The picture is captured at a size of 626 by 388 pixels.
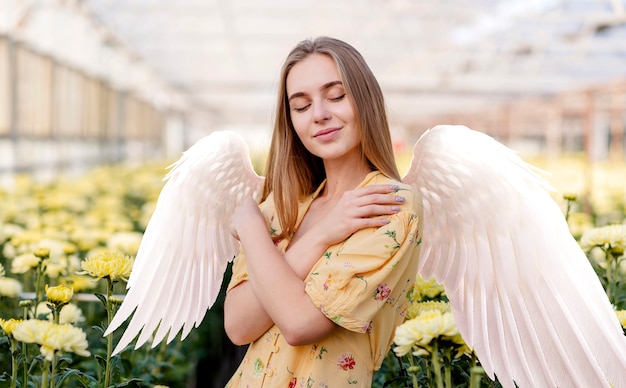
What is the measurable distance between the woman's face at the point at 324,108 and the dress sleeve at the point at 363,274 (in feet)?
0.61

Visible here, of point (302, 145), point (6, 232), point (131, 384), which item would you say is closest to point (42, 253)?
point (131, 384)

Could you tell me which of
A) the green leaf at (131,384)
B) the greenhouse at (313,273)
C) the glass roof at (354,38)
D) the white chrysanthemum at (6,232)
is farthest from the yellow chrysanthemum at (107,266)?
the glass roof at (354,38)

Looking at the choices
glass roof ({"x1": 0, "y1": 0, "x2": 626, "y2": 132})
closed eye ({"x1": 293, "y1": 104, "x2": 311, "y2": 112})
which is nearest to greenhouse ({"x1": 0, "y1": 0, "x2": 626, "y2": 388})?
closed eye ({"x1": 293, "y1": 104, "x2": 311, "y2": 112})

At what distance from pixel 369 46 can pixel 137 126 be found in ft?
19.0

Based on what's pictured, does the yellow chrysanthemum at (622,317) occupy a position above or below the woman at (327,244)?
below

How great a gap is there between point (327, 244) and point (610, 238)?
3.03 ft

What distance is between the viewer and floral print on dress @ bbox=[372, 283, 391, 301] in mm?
1313

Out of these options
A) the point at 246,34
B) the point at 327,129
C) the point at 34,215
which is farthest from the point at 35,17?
the point at 327,129

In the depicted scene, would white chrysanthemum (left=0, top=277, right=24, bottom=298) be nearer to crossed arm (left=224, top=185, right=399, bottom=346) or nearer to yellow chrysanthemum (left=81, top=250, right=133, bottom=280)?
yellow chrysanthemum (left=81, top=250, right=133, bottom=280)

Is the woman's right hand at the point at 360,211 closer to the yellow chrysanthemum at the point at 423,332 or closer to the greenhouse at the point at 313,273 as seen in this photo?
the greenhouse at the point at 313,273

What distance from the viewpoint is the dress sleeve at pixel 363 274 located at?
4.21 feet

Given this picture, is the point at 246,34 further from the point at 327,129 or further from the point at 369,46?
the point at 327,129

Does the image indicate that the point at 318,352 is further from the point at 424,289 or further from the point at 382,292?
the point at 424,289

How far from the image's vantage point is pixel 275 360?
1414 millimetres
